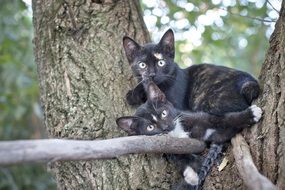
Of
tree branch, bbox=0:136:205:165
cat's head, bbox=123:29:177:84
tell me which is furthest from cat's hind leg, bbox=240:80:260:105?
cat's head, bbox=123:29:177:84

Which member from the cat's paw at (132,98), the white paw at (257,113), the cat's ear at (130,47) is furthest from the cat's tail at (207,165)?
the cat's ear at (130,47)

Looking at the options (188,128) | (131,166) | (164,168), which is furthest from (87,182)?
(188,128)

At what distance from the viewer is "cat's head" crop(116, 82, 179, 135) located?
3.77 meters

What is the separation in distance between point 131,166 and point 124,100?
2.28 ft

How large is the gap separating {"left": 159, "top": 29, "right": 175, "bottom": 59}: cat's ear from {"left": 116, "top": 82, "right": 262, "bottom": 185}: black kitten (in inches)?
19.9

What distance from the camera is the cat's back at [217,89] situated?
11.5 feet

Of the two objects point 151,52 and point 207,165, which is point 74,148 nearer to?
point 207,165

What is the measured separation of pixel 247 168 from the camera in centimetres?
265

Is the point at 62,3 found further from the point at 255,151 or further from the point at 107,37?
the point at 255,151

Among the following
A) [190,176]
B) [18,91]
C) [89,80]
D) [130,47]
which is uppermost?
[130,47]

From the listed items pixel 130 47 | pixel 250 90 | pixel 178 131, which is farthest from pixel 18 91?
pixel 250 90

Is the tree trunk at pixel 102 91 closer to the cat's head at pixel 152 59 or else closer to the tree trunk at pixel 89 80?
the tree trunk at pixel 89 80

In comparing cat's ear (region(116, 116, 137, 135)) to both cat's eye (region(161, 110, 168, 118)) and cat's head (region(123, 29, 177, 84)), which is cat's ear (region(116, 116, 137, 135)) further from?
cat's head (region(123, 29, 177, 84))

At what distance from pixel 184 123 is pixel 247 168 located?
1.10 meters
